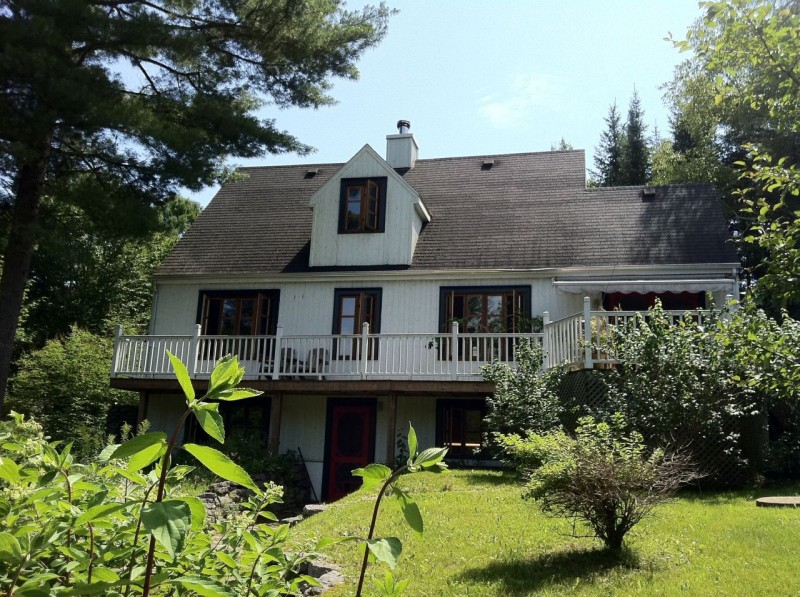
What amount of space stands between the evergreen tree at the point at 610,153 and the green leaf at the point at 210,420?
43.3m

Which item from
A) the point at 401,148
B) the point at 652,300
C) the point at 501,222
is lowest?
the point at 652,300

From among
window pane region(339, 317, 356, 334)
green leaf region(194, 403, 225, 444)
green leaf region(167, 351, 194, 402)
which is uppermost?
window pane region(339, 317, 356, 334)

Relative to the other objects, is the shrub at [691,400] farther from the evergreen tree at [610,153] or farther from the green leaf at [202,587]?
the evergreen tree at [610,153]

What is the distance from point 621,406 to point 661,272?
677cm

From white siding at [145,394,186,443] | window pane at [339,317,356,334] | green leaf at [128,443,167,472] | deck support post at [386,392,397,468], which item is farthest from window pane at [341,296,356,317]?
green leaf at [128,443,167,472]

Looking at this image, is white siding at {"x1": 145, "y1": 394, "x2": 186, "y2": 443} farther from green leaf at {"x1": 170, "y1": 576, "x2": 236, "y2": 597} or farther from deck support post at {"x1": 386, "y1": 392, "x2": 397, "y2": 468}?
green leaf at {"x1": 170, "y1": 576, "x2": 236, "y2": 597}

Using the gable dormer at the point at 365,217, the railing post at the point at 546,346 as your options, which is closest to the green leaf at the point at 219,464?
the railing post at the point at 546,346

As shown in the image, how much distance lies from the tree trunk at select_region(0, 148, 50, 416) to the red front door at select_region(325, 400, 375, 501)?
7.65m

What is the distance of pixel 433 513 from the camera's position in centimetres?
1014

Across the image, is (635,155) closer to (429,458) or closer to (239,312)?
(239,312)

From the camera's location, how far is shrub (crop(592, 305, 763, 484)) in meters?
11.6

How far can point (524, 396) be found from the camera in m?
13.9

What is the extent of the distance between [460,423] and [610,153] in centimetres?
3068

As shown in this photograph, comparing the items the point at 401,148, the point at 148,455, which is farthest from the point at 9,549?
the point at 401,148
